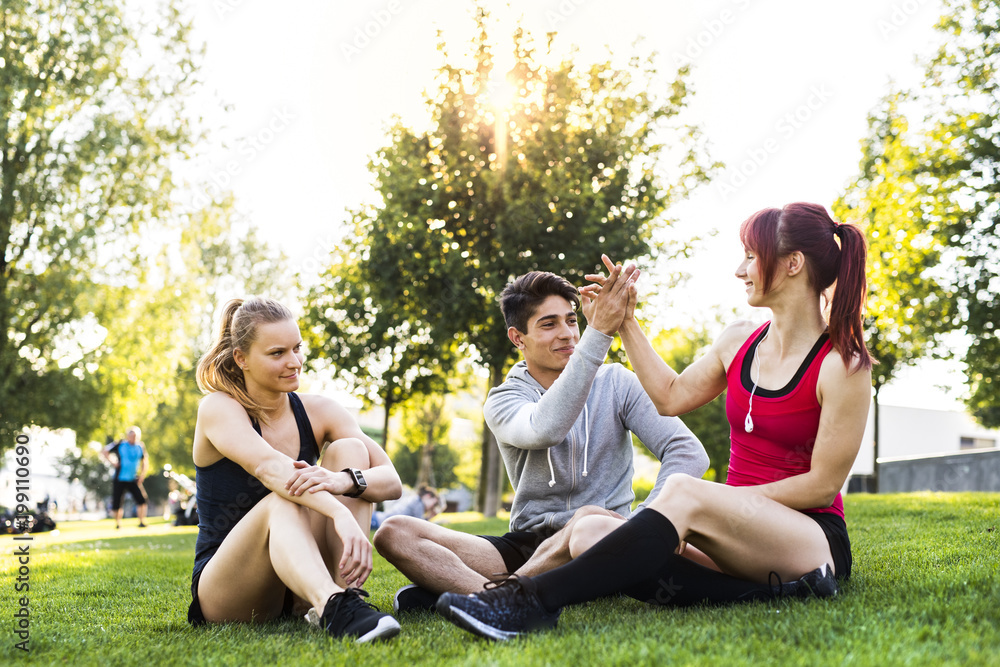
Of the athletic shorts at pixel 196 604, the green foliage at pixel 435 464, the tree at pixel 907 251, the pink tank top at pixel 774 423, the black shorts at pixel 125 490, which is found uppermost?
the tree at pixel 907 251

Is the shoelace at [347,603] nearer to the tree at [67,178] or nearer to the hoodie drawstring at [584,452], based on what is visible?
the hoodie drawstring at [584,452]

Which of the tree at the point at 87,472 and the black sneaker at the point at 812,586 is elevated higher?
the black sneaker at the point at 812,586

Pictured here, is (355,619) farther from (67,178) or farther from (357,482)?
(67,178)

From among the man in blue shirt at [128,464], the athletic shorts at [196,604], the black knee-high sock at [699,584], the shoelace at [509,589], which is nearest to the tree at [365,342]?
the man in blue shirt at [128,464]

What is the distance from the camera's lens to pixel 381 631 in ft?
9.77

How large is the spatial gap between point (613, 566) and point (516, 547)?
1.32 meters

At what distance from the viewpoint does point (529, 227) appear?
14.5m

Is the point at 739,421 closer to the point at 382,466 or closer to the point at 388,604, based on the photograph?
the point at 382,466

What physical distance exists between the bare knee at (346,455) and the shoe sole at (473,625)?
1.23m

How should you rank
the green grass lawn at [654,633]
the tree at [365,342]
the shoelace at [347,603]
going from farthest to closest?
1. the tree at [365,342]
2. the shoelace at [347,603]
3. the green grass lawn at [654,633]

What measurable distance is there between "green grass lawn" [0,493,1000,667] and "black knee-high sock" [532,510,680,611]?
0.16 metres

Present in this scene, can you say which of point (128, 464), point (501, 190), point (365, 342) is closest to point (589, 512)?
point (501, 190)

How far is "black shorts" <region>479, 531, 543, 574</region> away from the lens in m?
4.06

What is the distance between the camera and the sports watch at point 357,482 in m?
3.71
